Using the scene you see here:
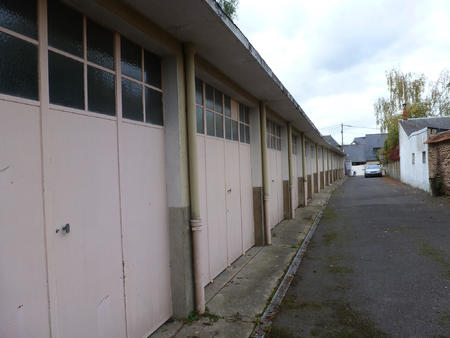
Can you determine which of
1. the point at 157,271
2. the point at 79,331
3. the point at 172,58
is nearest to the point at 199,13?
the point at 172,58

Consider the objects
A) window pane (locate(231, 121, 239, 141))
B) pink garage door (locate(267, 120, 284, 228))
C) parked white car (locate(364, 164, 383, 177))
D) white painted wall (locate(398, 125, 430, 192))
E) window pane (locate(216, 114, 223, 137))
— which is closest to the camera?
window pane (locate(216, 114, 223, 137))

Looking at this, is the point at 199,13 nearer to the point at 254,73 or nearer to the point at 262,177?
the point at 254,73

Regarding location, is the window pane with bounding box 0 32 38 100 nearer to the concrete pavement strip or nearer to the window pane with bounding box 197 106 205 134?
the concrete pavement strip

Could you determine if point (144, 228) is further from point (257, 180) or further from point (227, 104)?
point (257, 180)

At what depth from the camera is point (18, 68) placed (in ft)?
7.41

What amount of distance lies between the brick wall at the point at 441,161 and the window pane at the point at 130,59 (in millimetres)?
15056

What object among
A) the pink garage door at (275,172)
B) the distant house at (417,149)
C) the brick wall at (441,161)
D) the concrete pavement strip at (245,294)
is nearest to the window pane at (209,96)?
the concrete pavement strip at (245,294)

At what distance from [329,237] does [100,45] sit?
275 inches

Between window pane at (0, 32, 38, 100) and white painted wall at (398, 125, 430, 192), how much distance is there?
18.8 m

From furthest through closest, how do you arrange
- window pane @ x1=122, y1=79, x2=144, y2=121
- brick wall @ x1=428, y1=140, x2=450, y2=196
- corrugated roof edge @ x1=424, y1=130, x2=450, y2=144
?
1. brick wall @ x1=428, y1=140, x2=450, y2=196
2. corrugated roof edge @ x1=424, y1=130, x2=450, y2=144
3. window pane @ x1=122, y1=79, x2=144, y2=121

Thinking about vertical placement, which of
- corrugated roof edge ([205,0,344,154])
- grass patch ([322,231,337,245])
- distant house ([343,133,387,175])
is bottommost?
grass patch ([322,231,337,245])

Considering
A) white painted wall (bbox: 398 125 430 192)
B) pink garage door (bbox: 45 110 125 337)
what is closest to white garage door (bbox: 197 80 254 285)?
pink garage door (bbox: 45 110 125 337)

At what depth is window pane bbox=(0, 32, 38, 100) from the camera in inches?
85.3

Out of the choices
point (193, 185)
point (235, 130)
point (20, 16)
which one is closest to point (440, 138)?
point (235, 130)
